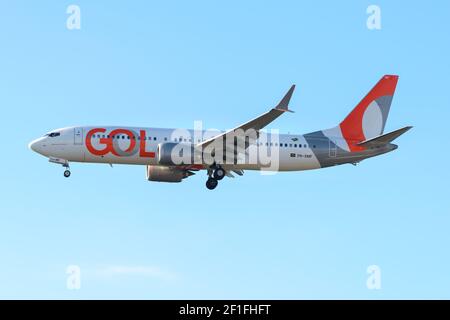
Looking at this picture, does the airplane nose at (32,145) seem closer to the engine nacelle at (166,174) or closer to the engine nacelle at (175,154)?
the engine nacelle at (166,174)

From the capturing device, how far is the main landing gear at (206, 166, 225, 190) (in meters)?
71.1

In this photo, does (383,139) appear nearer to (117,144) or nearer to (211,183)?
(211,183)

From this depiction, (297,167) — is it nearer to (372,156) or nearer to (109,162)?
(372,156)

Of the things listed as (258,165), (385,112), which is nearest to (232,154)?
(258,165)

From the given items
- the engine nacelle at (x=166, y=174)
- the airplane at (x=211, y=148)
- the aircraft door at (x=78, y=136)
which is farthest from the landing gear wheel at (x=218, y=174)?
the aircraft door at (x=78, y=136)

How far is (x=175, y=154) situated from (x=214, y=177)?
158 inches

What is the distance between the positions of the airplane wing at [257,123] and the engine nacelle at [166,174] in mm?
3545

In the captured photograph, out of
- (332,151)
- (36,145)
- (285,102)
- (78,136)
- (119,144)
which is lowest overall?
(332,151)

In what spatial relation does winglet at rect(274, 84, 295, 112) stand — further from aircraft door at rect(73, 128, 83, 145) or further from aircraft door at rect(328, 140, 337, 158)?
aircraft door at rect(73, 128, 83, 145)

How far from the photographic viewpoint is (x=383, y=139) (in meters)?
70.1

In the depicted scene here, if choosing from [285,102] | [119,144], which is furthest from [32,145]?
[285,102]

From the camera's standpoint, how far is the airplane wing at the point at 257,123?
203 feet

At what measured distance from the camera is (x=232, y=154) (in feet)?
232

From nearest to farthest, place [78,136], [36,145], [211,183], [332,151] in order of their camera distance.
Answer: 1. [78,136]
2. [36,145]
3. [211,183]
4. [332,151]
